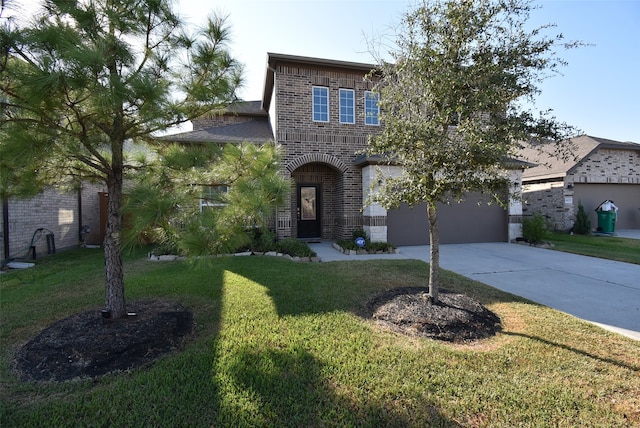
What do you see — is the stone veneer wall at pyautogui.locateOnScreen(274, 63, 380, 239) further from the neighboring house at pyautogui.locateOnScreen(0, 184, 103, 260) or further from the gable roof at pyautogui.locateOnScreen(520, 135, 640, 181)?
the gable roof at pyautogui.locateOnScreen(520, 135, 640, 181)

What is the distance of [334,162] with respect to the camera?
409 inches

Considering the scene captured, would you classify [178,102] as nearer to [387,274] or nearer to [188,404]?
[188,404]

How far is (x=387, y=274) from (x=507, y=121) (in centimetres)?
371

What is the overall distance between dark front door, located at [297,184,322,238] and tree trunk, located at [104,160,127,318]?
310 inches

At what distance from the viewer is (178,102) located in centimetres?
337

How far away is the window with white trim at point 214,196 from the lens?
123 inches

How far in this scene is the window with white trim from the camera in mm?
3118

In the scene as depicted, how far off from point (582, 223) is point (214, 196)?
53.7 ft

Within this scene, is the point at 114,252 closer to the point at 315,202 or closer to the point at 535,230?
the point at 315,202

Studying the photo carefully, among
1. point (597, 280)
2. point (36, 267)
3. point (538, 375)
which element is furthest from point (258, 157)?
point (36, 267)

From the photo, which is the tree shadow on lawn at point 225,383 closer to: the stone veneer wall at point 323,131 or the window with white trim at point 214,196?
the window with white trim at point 214,196

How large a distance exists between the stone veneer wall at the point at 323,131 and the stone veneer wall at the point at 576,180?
9317 mm

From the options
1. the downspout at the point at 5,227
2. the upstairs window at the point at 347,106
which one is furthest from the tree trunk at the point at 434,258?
the downspout at the point at 5,227

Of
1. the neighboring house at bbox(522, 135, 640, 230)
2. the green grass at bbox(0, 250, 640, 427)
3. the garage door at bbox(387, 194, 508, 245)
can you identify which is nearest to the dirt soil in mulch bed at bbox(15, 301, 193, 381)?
the green grass at bbox(0, 250, 640, 427)
